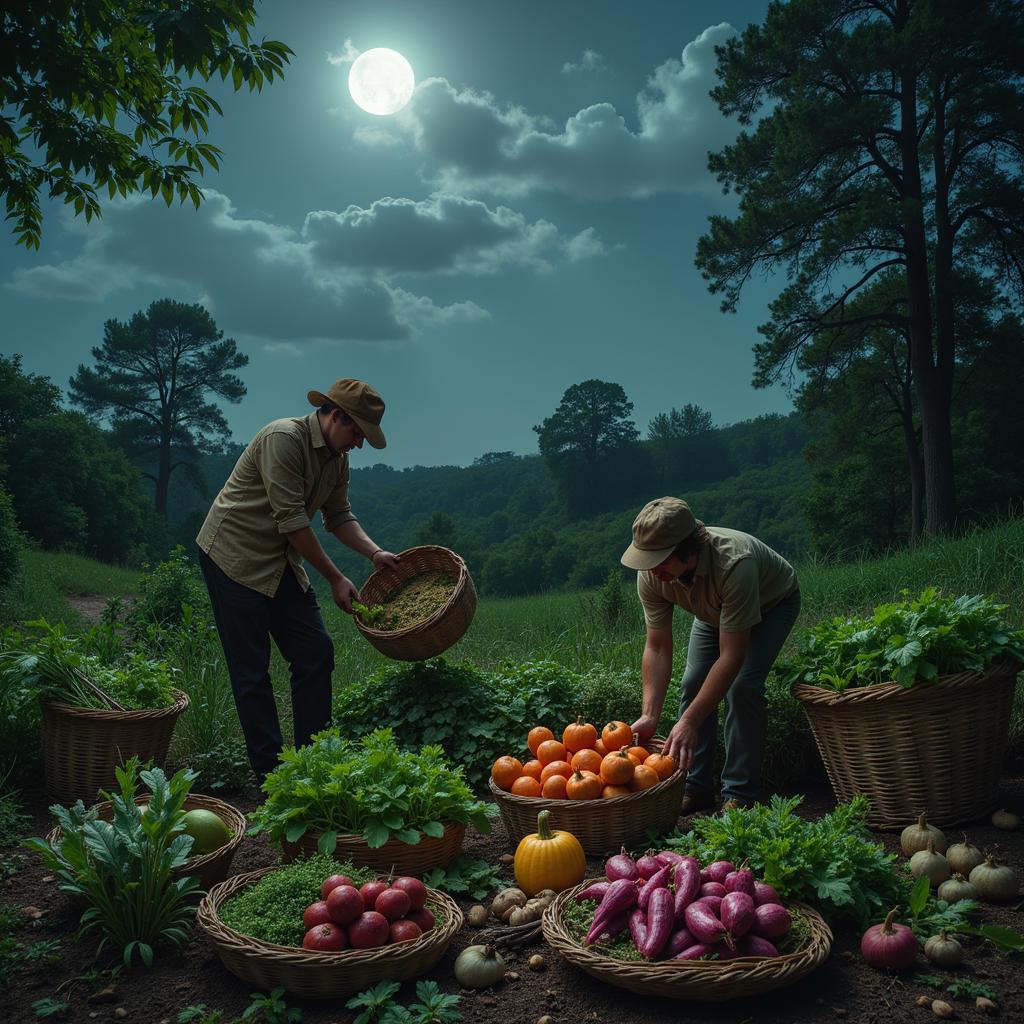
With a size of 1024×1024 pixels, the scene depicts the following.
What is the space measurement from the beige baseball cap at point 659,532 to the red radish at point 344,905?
1646mm

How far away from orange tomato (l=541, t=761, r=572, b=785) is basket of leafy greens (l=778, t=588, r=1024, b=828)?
1.24 meters

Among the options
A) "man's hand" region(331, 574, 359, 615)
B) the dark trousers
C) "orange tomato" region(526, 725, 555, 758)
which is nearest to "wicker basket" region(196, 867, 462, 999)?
"orange tomato" region(526, 725, 555, 758)

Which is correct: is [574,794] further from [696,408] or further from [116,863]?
[696,408]

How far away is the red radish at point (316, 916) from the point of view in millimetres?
2840

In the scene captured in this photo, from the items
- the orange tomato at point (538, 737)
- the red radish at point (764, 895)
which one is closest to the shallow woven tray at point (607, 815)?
the orange tomato at point (538, 737)

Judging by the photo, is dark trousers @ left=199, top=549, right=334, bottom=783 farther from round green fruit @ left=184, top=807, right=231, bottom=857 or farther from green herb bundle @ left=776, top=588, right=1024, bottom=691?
green herb bundle @ left=776, top=588, right=1024, bottom=691

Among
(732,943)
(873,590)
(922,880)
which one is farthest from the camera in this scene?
(873,590)

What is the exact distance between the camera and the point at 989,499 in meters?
21.9

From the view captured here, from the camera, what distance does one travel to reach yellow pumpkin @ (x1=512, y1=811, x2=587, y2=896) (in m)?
3.41

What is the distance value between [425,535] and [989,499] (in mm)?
20068

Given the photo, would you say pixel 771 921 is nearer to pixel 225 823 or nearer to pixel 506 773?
pixel 506 773

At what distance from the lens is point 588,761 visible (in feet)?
13.1

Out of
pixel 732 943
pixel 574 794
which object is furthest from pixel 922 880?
pixel 574 794

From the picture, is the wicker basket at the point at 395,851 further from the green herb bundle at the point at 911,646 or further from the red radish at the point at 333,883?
the green herb bundle at the point at 911,646
